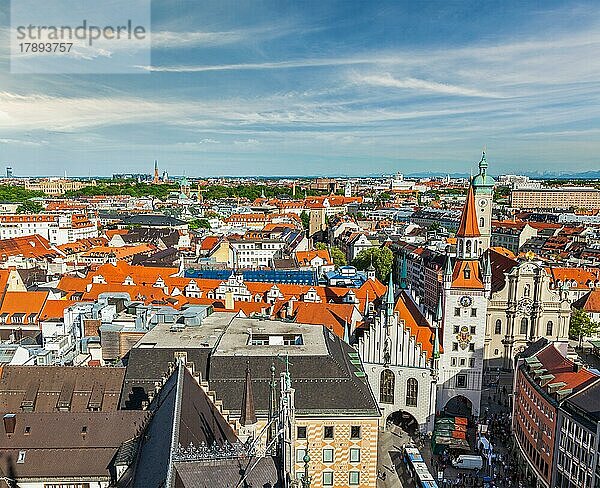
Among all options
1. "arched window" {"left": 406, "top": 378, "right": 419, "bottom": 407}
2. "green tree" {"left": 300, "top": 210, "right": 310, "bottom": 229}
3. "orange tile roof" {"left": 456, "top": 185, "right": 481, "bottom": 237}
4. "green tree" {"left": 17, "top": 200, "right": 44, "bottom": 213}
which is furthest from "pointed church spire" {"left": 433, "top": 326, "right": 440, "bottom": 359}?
"green tree" {"left": 17, "top": 200, "right": 44, "bottom": 213}

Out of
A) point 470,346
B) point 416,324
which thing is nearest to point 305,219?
point 416,324

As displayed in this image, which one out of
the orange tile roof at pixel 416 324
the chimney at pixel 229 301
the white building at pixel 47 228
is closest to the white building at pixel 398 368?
the orange tile roof at pixel 416 324

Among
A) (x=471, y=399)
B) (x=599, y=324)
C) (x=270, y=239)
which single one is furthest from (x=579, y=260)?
(x=471, y=399)

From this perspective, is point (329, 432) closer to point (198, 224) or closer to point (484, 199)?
point (484, 199)

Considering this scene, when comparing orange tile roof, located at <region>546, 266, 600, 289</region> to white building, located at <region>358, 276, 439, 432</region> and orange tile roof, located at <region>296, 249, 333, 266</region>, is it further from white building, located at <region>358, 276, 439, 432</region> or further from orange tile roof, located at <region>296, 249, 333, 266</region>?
white building, located at <region>358, 276, 439, 432</region>

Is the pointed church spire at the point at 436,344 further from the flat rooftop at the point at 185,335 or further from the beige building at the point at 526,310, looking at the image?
the flat rooftop at the point at 185,335

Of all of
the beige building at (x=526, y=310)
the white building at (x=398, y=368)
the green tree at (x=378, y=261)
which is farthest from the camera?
the green tree at (x=378, y=261)
